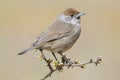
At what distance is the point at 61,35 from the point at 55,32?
101 mm

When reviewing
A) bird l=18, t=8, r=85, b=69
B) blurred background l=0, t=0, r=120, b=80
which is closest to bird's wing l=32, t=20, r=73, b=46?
bird l=18, t=8, r=85, b=69

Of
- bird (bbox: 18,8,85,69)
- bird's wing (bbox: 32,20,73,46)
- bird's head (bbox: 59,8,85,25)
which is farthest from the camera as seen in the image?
bird's head (bbox: 59,8,85,25)

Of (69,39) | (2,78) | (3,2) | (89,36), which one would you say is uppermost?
(3,2)

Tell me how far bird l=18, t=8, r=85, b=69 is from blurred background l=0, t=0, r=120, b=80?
229 cm

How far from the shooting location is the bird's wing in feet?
22.2

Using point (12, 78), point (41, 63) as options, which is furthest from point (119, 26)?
point (12, 78)

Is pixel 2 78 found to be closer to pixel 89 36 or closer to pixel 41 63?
pixel 41 63

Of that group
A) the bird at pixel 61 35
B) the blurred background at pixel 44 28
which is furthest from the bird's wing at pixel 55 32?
the blurred background at pixel 44 28

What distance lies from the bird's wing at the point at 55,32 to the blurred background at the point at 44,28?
7.65 ft

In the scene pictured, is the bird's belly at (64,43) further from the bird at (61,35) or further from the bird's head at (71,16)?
the bird's head at (71,16)

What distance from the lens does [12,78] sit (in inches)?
377

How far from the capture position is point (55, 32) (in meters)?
6.90

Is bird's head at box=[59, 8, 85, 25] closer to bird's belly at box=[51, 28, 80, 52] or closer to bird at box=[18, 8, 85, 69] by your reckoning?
bird at box=[18, 8, 85, 69]

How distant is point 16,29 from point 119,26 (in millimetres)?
2200
